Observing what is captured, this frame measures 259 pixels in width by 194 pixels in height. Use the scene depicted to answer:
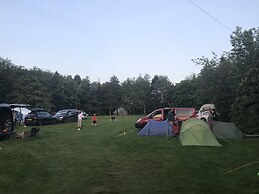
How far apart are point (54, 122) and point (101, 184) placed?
2706 cm

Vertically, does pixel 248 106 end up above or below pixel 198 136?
above

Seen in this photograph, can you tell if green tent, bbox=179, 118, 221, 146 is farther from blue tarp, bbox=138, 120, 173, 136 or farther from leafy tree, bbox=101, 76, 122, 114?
leafy tree, bbox=101, 76, 122, 114

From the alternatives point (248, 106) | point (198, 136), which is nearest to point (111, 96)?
point (248, 106)

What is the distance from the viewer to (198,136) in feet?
54.1

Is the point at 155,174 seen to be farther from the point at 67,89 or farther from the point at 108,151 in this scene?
the point at 67,89

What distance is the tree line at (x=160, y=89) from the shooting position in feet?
83.8

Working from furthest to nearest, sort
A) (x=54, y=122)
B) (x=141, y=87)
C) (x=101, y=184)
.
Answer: (x=141, y=87), (x=54, y=122), (x=101, y=184)

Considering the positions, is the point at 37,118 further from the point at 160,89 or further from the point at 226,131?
the point at 160,89

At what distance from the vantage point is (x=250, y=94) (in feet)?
79.3

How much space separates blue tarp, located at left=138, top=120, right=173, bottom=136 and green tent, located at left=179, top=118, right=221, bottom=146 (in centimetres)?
353

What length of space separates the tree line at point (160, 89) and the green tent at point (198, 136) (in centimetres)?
753

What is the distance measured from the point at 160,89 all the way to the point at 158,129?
7905 centimetres

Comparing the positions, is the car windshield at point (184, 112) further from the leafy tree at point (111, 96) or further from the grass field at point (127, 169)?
the leafy tree at point (111, 96)

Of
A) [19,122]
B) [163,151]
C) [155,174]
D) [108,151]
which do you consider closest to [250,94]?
[163,151]
